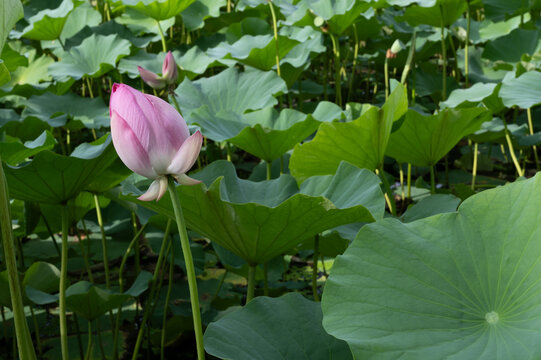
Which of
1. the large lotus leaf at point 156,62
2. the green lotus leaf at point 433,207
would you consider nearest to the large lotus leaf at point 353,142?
the green lotus leaf at point 433,207

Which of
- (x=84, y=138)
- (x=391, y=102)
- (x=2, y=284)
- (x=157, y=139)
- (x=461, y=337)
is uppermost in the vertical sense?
(x=157, y=139)

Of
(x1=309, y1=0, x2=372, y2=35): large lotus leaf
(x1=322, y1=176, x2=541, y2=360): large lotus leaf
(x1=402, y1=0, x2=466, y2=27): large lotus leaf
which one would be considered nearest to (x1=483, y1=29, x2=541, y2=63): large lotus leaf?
(x1=402, y1=0, x2=466, y2=27): large lotus leaf

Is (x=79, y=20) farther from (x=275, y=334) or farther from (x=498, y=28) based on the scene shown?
(x=275, y=334)

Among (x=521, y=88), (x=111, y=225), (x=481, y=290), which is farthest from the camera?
(x=111, y=225)

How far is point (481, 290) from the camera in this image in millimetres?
833

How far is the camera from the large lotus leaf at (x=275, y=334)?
2.94 feet

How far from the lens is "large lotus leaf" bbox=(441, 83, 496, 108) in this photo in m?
1.94

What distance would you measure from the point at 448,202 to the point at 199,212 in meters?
0.64

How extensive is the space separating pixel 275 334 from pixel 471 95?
1.39 metres

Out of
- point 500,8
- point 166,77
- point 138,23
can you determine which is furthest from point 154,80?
point 500,8

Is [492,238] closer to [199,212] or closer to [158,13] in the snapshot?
[199,212]

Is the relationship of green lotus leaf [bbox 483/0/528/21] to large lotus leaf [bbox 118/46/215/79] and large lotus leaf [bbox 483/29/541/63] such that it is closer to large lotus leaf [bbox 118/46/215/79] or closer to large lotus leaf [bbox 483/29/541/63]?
large lotus leaf [bbox 483/29/541/63]

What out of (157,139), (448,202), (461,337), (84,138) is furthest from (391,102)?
(84,138)

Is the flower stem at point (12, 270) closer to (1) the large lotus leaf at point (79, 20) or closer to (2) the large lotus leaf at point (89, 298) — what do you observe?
(2) the large lotus leaf at point (89, 298)
